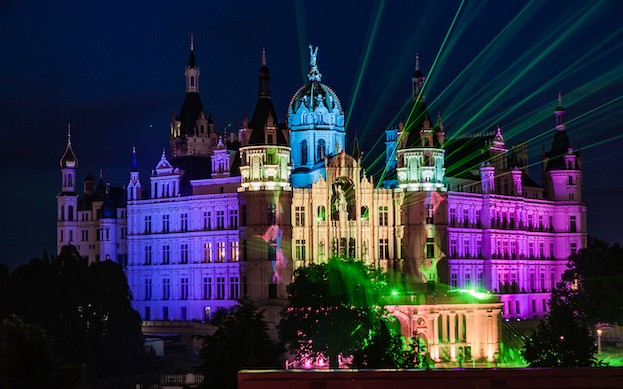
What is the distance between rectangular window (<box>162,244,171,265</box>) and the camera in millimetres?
122625

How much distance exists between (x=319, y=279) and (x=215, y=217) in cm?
2715

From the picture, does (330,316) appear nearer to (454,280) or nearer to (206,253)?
(206,253)

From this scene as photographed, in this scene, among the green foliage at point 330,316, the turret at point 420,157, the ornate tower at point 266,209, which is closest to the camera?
the green foliage at point 330,316

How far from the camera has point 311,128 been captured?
11969 centimetres

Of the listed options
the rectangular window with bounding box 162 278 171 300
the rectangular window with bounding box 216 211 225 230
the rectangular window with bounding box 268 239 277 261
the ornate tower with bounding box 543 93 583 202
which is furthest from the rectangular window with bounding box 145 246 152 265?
the ornate tower with bounding box 543 93 583 202

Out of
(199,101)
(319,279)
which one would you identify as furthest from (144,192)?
(319,279)

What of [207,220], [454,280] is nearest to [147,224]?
[207,220]

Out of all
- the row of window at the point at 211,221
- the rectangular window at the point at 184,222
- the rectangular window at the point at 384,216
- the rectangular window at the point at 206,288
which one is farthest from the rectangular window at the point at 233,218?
the rectangular window at the point at 384,216

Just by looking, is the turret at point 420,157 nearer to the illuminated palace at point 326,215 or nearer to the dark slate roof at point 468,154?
the illuminated palace at point 326,215

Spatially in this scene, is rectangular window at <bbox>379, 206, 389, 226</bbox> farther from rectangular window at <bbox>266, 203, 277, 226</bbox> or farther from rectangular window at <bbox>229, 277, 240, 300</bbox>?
rectangular window at <bbox>229, 277, 240, 300</bbox>

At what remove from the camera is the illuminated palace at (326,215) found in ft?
362

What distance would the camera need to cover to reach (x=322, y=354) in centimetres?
8894

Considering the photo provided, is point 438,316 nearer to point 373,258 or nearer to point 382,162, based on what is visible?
point 373,258

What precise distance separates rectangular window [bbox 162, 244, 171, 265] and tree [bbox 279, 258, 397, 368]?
2990cm
